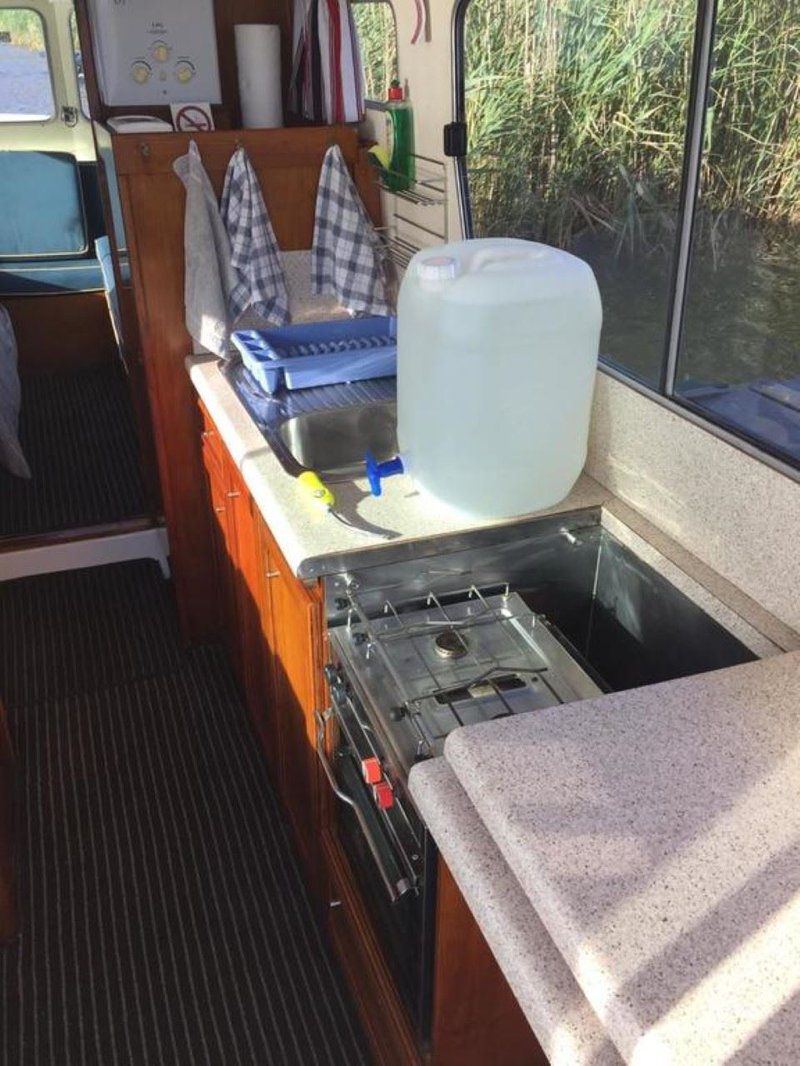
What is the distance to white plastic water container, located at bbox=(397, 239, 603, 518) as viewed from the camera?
161 cm

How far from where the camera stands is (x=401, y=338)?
1827 mm

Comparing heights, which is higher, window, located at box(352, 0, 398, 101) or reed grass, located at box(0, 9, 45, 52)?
reed grass, located at box(0, 9, 45, 52)

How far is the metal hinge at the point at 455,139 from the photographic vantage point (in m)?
2.16

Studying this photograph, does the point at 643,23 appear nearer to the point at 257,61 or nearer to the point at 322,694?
the point at 322,694

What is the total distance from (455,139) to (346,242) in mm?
484

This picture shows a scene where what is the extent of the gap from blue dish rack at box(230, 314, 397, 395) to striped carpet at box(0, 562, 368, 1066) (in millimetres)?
1111

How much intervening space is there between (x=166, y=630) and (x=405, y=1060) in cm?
197

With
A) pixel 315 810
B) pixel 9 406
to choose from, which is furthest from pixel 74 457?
pixel 315 810

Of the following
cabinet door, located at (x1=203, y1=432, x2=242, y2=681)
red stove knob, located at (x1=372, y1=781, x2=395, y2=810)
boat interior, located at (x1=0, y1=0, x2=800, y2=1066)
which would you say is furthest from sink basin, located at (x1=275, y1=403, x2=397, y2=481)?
red stove knob, located at (x1=372, y1=781, x2=395, y2=810)

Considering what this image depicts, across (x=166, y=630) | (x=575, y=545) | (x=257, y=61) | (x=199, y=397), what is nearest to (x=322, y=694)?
(x=575, y=545)

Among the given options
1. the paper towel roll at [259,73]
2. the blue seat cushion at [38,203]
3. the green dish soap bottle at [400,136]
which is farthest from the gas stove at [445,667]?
the blue seat cushion at [38,203]

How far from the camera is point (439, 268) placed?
159 cm

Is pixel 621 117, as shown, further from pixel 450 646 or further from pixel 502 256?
pixel 450 646

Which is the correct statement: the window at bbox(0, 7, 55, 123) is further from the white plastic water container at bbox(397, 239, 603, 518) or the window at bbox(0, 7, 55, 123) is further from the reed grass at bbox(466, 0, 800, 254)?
the white plastic water container at bbox(397, 239, 603, 518)
